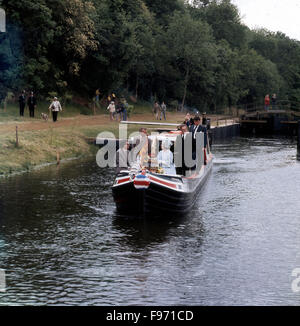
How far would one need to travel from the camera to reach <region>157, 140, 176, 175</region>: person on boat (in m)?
21.9

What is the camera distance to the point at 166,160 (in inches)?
869

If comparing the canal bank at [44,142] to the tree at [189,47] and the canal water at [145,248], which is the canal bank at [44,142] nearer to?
the canal water at [145,248]

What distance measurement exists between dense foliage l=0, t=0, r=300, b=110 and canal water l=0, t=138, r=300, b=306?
24.3m

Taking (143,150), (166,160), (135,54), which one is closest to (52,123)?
(135,54)

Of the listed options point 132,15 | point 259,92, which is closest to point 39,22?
point 132,15

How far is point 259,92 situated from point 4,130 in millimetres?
68145

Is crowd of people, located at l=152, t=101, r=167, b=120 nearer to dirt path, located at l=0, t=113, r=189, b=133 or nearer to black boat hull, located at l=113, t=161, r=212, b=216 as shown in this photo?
dirt path, located at l=0, t=113, r=189, b=133

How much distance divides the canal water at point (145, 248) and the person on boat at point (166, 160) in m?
1.71

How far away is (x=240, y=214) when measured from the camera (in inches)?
827

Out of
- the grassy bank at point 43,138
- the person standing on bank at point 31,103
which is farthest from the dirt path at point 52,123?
the person standing on bank at point 31,103

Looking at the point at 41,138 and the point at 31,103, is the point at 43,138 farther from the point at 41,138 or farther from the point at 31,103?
the point at 31,103

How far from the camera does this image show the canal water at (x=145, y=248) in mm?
12836

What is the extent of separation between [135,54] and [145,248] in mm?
47726

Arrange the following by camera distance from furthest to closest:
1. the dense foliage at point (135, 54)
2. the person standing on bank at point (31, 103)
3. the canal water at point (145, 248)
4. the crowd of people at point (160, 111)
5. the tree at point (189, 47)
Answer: the tree at point (189, 47) → the crowd of people at point (160, 111) → the dense foliage at point (135, 54) → the person standing on bank at point (31, 103) → the canal water at point (145, 248)
